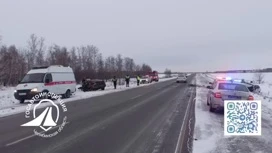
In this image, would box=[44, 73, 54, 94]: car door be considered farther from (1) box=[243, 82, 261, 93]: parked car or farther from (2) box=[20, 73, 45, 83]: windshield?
(1) box=[243, 82, 261, 93]: parked car

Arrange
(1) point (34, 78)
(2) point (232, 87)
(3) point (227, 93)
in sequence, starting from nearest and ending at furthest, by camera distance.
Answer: (3) point (227, 93)
(2) point (232, 87)
(1) point (34, 78)

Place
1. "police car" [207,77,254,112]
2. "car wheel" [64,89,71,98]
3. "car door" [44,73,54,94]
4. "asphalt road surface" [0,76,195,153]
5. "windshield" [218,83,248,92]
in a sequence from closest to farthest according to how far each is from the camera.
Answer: "asphalt road surface" [0,76,195,153]
"police car" [207,77,254,112]
"windshield" [218,83,248,92]
"car door" [44,73,54,94]
"car wheel" [64,89,71,98]

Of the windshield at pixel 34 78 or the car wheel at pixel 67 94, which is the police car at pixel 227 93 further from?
the car wheel at pixel 67 94

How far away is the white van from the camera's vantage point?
22.3 meters

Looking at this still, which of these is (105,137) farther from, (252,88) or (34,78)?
(252,88)

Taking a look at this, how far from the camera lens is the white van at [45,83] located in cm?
2233

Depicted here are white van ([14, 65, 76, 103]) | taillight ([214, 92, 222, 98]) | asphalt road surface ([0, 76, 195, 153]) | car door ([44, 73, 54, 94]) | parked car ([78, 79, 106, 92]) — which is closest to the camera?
A: asphalt road surface ([0, 76, 195, 153])

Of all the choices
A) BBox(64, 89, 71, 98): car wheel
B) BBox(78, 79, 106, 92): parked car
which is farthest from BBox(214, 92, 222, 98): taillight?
BBox(78, 79, 106, 92): parked car

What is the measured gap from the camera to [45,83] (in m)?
23.1

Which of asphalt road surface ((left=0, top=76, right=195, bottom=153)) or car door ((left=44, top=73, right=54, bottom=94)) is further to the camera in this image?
car door ((left=44, top=73, right=54, bottom=94))

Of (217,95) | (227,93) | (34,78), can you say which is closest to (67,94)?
(34,78)

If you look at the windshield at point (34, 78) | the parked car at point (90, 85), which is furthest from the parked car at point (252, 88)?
the windshield at point (34, 78)

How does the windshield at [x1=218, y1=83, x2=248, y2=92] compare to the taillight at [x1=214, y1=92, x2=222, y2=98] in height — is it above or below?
above

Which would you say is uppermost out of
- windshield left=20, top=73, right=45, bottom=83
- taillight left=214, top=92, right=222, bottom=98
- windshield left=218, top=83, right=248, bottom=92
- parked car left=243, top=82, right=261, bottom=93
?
windshield left=20, top=73, right=45, bottom=83
